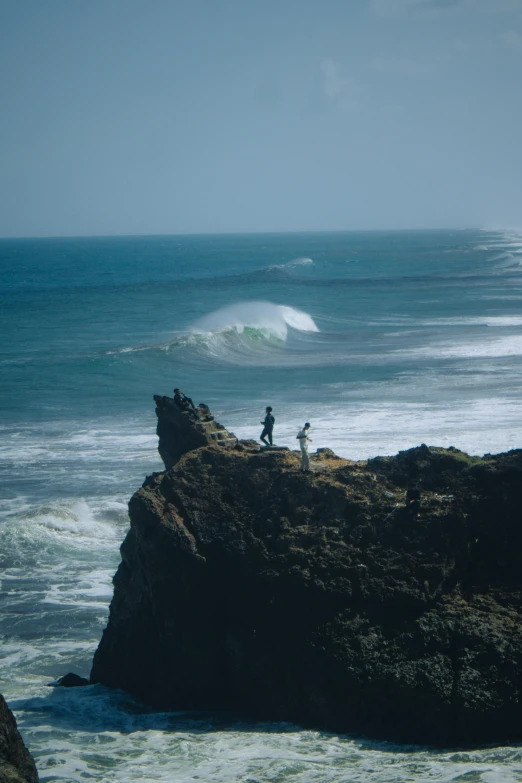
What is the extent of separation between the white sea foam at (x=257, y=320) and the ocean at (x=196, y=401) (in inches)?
9.3

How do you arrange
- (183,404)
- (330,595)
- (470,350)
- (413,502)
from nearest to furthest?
(330,595)
(413,502)
(183,404)
(470,350)

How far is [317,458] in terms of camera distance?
14.8 m

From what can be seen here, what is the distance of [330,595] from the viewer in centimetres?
1212

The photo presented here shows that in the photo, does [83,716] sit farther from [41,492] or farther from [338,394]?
[338,394]

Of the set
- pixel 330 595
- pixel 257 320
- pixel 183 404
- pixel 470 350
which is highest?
pixel 257 320

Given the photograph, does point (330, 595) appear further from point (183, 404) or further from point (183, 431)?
point (183, 404)

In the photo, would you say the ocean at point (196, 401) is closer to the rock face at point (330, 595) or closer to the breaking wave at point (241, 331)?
the breaking wave at point (241, 331)

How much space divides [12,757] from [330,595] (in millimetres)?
4728

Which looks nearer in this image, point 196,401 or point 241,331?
point 196,401

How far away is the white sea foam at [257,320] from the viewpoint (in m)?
56.8

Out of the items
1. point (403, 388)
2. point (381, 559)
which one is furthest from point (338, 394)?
point (381, 559)

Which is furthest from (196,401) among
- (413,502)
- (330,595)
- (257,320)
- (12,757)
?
(257,320)

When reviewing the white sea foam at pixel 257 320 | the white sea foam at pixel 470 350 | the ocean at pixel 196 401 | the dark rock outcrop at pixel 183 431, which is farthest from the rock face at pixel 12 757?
the white sea foam at pixel 257 320

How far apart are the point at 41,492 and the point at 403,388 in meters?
16.3
